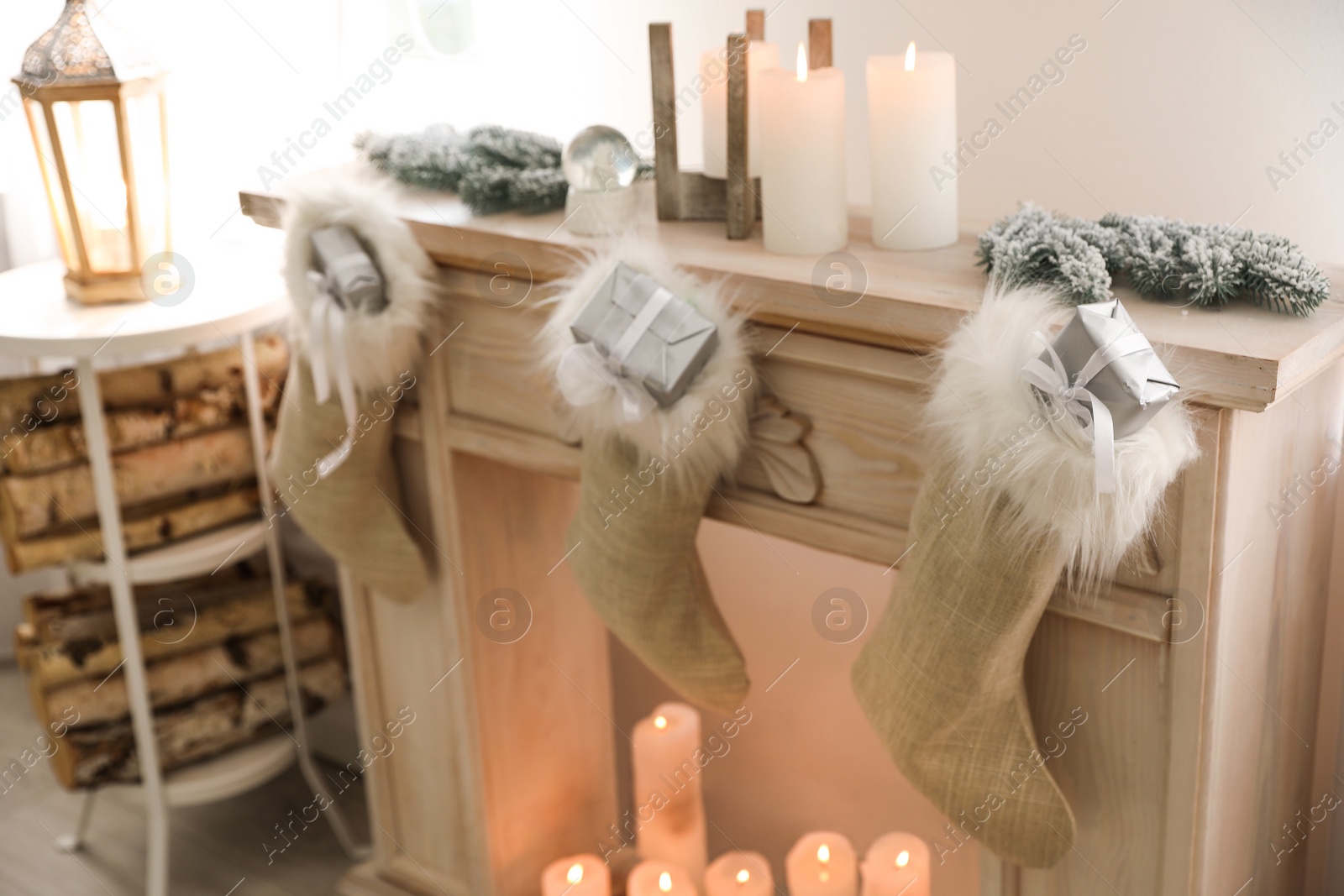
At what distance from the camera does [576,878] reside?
155 cm

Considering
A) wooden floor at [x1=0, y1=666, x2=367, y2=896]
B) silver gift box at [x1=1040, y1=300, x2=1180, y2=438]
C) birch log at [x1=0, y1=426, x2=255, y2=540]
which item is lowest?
wooden floor at [x1=0, y1=666, x2=367, y2=896]

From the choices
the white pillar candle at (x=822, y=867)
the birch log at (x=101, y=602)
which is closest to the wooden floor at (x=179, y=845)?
the birch log at (x=101, y=602)

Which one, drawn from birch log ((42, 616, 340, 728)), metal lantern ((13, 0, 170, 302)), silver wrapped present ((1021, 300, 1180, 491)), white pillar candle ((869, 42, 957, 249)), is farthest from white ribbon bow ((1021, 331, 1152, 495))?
birch log ((42, 616, 340, 728))

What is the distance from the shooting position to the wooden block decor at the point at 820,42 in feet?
3.72

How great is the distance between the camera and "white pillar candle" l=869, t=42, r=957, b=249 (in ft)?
3.46

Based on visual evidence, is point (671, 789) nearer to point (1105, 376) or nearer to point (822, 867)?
point (822, 867)

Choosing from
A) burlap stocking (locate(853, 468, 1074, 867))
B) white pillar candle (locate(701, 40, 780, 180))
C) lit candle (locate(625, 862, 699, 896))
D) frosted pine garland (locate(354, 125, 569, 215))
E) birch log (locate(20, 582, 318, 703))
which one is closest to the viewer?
burlap stocking (locate(853, 468, 1074, 867))

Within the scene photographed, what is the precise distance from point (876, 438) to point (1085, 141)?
1.31 ft

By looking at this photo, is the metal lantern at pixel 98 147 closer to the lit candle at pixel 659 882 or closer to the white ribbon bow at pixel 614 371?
the white ribbon bow at pixel 614 371

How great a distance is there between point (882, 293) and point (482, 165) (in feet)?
1.77

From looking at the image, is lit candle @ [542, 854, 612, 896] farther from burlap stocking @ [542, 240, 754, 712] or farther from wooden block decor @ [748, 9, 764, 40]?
wooden block decor @ [748, 9, 764, 40]

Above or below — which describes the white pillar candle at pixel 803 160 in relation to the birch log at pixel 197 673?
above

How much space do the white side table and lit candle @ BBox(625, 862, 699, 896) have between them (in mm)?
583

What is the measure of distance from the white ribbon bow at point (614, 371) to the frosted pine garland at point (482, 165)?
0.25 meters
